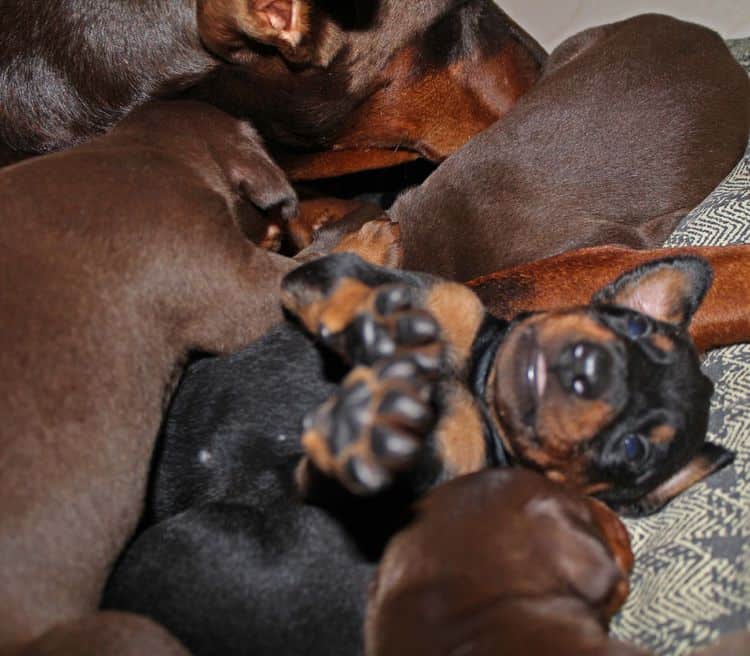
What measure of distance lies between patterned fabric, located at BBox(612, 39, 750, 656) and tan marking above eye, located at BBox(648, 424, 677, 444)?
14cm

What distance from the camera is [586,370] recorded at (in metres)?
2.19

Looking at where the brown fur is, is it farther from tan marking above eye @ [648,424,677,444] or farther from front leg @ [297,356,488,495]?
front leg @ [297,356,488,495]

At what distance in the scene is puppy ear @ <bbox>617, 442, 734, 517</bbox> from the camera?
2320 millimetres

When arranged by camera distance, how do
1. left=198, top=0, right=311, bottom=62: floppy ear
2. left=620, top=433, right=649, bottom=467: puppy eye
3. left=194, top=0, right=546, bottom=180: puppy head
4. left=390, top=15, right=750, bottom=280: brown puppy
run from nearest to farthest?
left=620, top=433, right=649, bottom=467: puppy eye → left=198, top=0, right=311, bottom=62: floppy ear → left=194, top=0, right=546, bottom=180: puppy head → left=390, top=15, right=750, bottom=280: brown puppy

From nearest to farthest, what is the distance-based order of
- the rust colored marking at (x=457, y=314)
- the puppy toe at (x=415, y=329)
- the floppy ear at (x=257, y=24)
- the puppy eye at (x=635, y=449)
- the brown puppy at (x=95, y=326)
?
the puppy toe at (x=415, y=329) → the brown puppy at (x=95, y=326) → the puppy eye at (x=635, y=449) → the rust colored marking at (x=457, y=314) → the floppy ear at (x=257, y=24)

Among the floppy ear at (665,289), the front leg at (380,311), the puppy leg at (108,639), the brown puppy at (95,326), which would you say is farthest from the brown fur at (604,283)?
the puppy leg at (108,639)

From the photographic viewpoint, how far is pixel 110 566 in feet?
7.27

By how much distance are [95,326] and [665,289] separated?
1.33 m

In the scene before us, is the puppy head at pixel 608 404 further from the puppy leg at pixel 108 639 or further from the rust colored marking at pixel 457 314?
the puppy leg at pixel 108 639

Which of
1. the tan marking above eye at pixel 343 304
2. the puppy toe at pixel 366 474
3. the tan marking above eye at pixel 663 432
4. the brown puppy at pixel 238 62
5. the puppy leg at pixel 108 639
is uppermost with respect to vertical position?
the brown puppy at pixel 238 62

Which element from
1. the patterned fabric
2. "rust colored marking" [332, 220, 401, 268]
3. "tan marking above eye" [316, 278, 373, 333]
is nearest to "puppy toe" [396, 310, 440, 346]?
"tan marking above eye" [316, 278, 373, 333]

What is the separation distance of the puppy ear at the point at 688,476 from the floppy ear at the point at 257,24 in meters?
1.47

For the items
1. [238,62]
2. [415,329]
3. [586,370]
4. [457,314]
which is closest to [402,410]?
[415,329]

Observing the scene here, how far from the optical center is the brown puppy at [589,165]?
2982 mm
